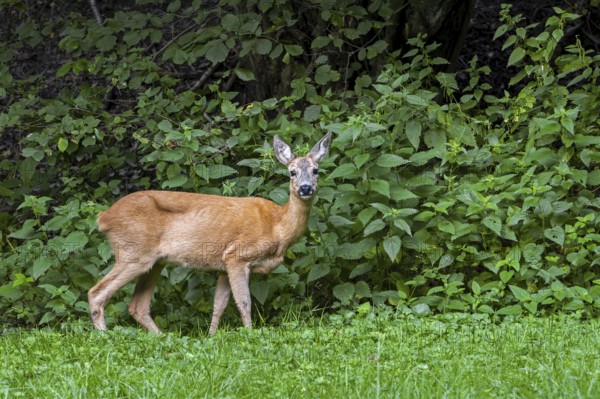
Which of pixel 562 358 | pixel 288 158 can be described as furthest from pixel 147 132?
pixel 562 358

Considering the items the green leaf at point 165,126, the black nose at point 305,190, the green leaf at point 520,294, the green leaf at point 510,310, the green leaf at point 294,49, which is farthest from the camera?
the green leaf at point 294,49

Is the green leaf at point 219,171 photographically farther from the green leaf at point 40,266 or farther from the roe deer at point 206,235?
the green leaf at point 40,266

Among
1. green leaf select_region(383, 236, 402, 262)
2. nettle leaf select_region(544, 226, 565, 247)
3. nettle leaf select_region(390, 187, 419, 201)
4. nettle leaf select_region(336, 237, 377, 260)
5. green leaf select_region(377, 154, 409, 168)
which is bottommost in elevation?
nettle leaf select_region(544, 226, 565, 247)

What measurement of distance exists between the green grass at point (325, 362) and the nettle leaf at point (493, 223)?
946mm

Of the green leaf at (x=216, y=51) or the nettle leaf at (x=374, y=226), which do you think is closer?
the nettle leaf at (x=374, y=226)

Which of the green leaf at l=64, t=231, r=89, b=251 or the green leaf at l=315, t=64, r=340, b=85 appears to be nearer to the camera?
the green leaf at l=64, t=231, r=89, b=251

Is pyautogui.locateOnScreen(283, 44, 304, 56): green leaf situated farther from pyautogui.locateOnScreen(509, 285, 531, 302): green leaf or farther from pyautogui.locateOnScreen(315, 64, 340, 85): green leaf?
pyautogui.locateOnScreen(509, 285, 531, 302): green leaf

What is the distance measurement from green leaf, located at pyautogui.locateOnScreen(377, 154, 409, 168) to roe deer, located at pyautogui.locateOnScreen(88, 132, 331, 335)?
46cm

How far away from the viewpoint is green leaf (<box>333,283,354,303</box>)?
6.85 metres

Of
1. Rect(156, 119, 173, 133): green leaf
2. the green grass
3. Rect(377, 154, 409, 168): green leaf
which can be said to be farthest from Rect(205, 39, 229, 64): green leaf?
the green grass

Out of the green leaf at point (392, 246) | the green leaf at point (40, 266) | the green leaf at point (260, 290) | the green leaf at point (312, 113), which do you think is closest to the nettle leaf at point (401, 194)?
the green leaf at point (392, 246)

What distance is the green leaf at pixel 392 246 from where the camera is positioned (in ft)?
22.2

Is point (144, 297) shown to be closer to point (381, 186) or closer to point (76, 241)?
point (76, 241)

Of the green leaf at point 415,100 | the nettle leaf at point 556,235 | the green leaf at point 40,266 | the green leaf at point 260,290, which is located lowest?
the green leaf at point 260,290
